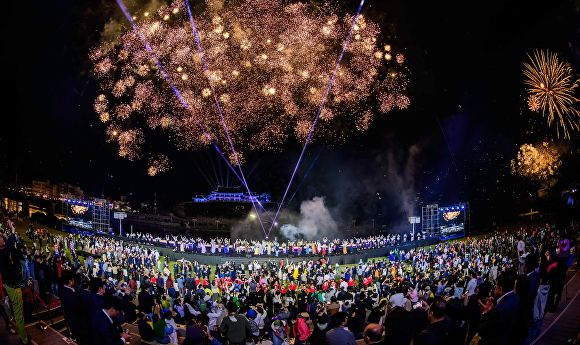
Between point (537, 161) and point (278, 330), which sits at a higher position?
point (537, 161)

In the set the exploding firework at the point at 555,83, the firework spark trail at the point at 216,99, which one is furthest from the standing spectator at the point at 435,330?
the firework spark trail at the point at 216,99

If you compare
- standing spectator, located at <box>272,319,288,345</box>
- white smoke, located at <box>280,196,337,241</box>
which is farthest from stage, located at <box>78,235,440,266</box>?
standing spectator, located at <box>272,319,288,345</box>

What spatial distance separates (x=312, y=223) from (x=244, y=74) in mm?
11009

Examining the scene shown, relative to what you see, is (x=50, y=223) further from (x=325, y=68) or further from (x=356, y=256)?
(x=325, y=68)

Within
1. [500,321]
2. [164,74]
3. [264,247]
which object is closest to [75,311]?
[500,321]

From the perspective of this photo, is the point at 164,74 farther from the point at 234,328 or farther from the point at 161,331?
the point at 234,328

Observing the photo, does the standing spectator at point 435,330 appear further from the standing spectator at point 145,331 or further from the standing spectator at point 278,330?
the standing spectator at point 145,331

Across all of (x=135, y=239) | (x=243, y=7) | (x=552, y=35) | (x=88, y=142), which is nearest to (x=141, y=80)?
(x=88, y=142)

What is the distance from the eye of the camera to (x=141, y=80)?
28.3 metres

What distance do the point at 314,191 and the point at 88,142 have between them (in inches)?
615

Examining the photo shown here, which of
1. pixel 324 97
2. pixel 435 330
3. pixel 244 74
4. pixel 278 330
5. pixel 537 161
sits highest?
pixel 244 74

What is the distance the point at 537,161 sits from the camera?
84.2 ft

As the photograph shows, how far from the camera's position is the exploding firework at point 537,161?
2356cm

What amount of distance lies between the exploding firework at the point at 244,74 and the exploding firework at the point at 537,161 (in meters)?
8.49
